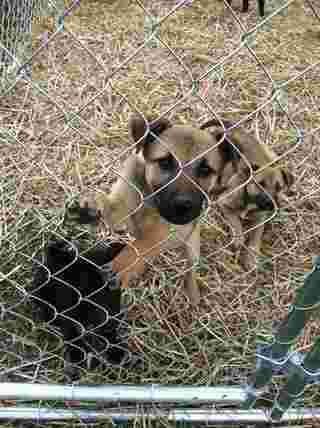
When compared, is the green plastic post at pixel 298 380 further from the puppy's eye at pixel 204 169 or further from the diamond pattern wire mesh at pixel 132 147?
the puppy's eye at pixel 204 169

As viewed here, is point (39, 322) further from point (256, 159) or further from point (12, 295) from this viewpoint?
point (256, 159)

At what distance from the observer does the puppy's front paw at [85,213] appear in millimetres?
2334

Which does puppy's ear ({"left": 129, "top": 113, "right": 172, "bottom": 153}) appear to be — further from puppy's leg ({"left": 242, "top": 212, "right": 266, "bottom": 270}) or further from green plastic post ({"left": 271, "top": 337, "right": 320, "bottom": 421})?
green plastic post ({"left": 271, "top": 337, "right": 320, "bottom": 421})

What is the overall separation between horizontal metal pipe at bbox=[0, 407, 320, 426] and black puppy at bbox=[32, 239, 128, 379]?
22 cm

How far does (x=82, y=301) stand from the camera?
6.45 feet

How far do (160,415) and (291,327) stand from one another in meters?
0.76

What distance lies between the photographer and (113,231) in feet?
8.82

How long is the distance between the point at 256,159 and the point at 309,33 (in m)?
3.03

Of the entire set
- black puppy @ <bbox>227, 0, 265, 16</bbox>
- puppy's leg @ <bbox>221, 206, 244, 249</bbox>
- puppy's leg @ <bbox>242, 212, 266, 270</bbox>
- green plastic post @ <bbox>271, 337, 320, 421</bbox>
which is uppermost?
green plastic post @ <bbox>271, 337, 320, 421</bbox>

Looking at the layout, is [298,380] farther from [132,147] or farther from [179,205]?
[132,147]

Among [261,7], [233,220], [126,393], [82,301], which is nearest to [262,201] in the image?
[233,220]

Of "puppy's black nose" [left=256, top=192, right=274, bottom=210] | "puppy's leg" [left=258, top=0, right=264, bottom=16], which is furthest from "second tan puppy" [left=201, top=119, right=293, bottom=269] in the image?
"puppy's leg" [left=258, top=0, right=264, bottom=16]

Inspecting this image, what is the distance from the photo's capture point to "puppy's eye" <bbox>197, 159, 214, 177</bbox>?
85.3 inches

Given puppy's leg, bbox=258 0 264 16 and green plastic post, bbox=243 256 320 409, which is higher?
green plastic post, bbox=243 256 320 409
